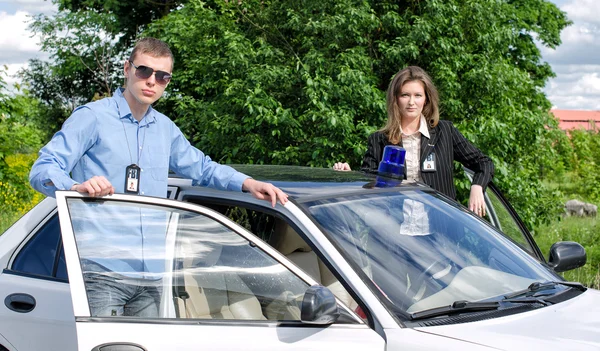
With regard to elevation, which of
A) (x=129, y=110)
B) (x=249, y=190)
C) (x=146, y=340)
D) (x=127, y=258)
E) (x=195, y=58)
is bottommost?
(x=146, y=340)

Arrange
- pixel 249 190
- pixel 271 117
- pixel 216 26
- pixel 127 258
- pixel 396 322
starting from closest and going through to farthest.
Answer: pixel 396 322, pixel 127 258, pixel 249 190, pixel 271 117, pixel 216 26

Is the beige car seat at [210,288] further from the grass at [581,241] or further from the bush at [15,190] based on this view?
the bush at [15,190]

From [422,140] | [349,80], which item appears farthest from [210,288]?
[349,80]

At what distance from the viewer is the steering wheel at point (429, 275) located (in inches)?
117

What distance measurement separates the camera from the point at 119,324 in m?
2.82

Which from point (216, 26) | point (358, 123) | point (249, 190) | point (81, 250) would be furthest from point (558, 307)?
point (216, 26)

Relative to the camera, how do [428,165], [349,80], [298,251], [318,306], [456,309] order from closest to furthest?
[318,306]
[456,309]
[298,251]
[428,165]
[349,80]

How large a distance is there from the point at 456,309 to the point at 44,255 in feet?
6.23

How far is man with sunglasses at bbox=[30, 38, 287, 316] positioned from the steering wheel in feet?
2.14

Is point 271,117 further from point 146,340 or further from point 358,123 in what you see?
point 146,340

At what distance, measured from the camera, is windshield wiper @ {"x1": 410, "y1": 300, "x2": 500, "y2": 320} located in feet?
9.21

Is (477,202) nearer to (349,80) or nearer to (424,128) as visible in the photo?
(424,128)

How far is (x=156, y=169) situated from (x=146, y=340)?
0.91 m

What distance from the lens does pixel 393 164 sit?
12.7ft
